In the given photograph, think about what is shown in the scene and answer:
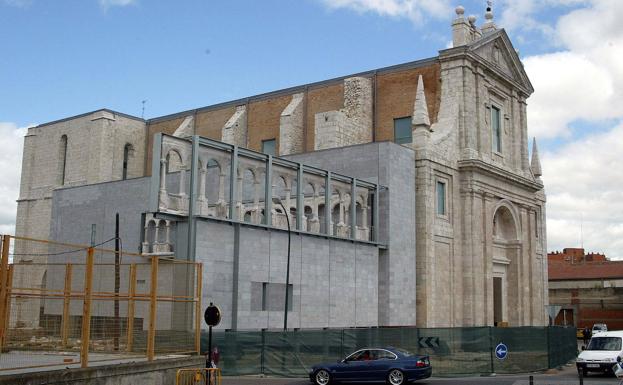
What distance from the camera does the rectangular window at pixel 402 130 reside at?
43375 mm

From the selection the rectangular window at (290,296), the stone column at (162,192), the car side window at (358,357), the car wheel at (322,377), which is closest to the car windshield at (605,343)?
the car side window at (358,357)

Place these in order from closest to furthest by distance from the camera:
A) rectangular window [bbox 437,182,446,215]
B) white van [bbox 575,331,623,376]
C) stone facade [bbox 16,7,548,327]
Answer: white van [bbox 575,331,623,376], stone facade [bbox 16,7,548,327], rectangular window [bbox 437,182,446,215]

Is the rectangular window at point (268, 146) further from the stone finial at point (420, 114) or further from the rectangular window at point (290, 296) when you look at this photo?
the rectangular window at point (290, 296)

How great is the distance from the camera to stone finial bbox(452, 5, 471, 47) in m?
42.5

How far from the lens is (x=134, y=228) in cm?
4144

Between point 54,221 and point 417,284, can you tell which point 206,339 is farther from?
point 54,221

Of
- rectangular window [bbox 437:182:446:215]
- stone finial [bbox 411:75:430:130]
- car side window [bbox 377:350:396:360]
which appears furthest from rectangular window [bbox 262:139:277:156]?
car side window [bbox 377:350:396:360]

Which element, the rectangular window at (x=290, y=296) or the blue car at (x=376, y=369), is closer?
the blue car at (x=376, y=369)

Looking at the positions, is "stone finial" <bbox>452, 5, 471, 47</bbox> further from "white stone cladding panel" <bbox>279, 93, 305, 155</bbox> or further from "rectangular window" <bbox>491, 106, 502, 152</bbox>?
"white stone cladding panel" <bbox>279, 93, 305, 155</bbox>

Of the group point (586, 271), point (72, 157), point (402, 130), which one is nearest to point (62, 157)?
point (72, 157)

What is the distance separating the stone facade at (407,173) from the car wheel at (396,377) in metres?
8.40

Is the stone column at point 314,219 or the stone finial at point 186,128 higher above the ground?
the stone finial at point 186,128

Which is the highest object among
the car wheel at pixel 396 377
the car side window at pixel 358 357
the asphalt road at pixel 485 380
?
the car side window at pixel 358 357

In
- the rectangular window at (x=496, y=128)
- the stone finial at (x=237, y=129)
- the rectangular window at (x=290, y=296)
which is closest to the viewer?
the rectangular window at (x=290, y=296)
